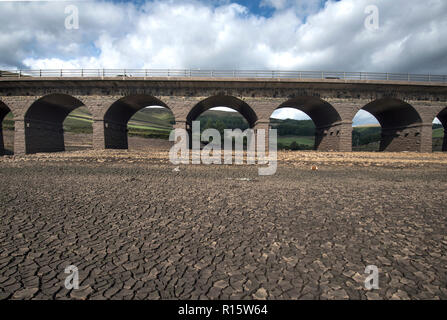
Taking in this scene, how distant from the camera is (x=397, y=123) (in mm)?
26000

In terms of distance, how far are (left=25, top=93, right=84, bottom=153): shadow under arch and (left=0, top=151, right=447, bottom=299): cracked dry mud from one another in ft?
70.2

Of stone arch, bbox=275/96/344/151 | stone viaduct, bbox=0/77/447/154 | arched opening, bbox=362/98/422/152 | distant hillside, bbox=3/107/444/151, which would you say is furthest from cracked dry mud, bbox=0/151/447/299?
distant hillside, bbox=3/107/444/151

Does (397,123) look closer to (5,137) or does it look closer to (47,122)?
(47,122)

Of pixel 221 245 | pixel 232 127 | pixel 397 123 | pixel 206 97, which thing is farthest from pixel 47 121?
pixel 232 127

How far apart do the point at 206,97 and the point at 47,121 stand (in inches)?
759

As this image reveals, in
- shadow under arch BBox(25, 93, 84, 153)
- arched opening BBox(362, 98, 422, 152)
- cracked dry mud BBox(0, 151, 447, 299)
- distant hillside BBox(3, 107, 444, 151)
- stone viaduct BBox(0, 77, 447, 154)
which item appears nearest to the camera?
cracked dry mud BBox(0, 151, 447, 299)

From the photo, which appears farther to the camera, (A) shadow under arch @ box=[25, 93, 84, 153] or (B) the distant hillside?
(B) the distant hillside

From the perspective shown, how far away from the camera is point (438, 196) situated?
21.2 feet

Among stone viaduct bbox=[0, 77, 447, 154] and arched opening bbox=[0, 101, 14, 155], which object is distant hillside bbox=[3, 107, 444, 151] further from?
stone viaduct bbox=[0, 77, 447, 154]

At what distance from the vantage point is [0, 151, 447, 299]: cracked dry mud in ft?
7.91

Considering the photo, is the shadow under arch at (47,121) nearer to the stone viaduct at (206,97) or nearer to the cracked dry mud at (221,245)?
Answer: the stone viaduct at (206,97)
